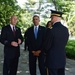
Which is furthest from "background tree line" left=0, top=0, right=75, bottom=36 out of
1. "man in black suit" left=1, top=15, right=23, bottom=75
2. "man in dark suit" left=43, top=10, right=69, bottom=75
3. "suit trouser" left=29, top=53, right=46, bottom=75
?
"man in dark suit" left=43, top=10, right=69, bottom=75

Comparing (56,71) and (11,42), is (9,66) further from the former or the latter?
(56,71)

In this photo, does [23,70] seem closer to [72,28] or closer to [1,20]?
[1,20]

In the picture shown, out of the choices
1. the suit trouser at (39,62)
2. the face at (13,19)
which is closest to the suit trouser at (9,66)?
the suit trouser at (39,62)

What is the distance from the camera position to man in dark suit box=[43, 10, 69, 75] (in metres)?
5.73

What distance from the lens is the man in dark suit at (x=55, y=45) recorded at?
5727 mm

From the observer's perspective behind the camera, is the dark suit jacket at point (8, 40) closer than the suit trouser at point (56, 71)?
No

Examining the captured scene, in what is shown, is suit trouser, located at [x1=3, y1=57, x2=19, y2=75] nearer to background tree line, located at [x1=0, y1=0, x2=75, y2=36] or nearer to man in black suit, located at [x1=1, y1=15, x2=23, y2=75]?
man in black suit, located at [x1=1, y1=15, x2=23, y2=75]

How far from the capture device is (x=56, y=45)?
578 centimetres

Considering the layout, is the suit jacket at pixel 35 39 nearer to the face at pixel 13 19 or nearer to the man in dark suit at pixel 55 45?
the face at pixel 13 19

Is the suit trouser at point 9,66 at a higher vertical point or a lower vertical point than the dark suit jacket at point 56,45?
lower

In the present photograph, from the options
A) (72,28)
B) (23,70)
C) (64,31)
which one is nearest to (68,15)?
(72,28)

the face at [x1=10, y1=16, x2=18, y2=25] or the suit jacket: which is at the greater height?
the face at [x1=10, y1=16, x2=18, y2=25]

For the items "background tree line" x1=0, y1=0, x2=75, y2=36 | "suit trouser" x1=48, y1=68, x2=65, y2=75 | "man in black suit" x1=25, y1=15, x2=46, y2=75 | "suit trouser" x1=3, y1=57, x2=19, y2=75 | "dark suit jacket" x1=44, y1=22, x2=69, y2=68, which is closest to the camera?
"dark suit jacket" x1=44, y1=22, x2=69, y2=68

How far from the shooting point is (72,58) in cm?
1374
